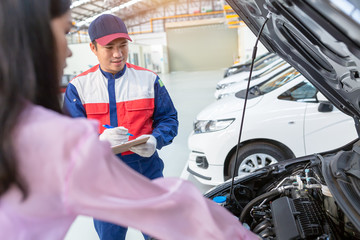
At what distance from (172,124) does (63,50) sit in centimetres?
125

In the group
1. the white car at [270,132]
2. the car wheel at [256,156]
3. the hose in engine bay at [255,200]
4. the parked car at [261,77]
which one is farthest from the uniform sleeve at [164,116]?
the parked car at [261,77]

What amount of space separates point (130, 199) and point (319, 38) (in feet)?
3.20

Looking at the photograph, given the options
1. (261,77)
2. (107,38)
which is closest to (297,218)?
(107,38)

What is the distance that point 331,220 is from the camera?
1.32 metres

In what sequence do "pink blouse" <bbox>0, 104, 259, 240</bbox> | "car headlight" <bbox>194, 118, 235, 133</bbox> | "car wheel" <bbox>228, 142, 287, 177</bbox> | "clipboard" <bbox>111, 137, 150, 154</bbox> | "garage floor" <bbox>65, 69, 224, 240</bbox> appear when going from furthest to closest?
"car headlight" <bbox>194, 118, 235, 133</bbox> < "car wheel" <bbox>228, 142, 287, 177</bbox> < "garage floor" <bbox>65, 69, 224, 240</bbox> < "clipboard" <bbox>111, 137, 150, 154</bbox> < "pink blouse" <bbox>0, 104, 259, 240</bbox>

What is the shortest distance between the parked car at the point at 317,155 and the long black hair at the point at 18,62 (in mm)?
736

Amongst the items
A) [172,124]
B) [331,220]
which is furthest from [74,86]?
[331,220]

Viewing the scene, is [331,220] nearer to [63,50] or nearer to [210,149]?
[63,50]

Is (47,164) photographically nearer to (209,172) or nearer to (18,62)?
(18,62)

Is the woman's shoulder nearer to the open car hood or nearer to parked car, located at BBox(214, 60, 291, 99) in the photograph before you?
the open car hood

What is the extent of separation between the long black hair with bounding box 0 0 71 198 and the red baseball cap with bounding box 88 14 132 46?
3.68ft

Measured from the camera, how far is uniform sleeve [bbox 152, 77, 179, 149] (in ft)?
5.94

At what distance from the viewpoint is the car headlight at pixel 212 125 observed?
2.91m

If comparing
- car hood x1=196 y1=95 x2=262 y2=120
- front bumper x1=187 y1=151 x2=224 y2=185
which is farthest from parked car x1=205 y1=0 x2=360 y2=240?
car hood x1=196 y1=95 x2=262 y2=120
